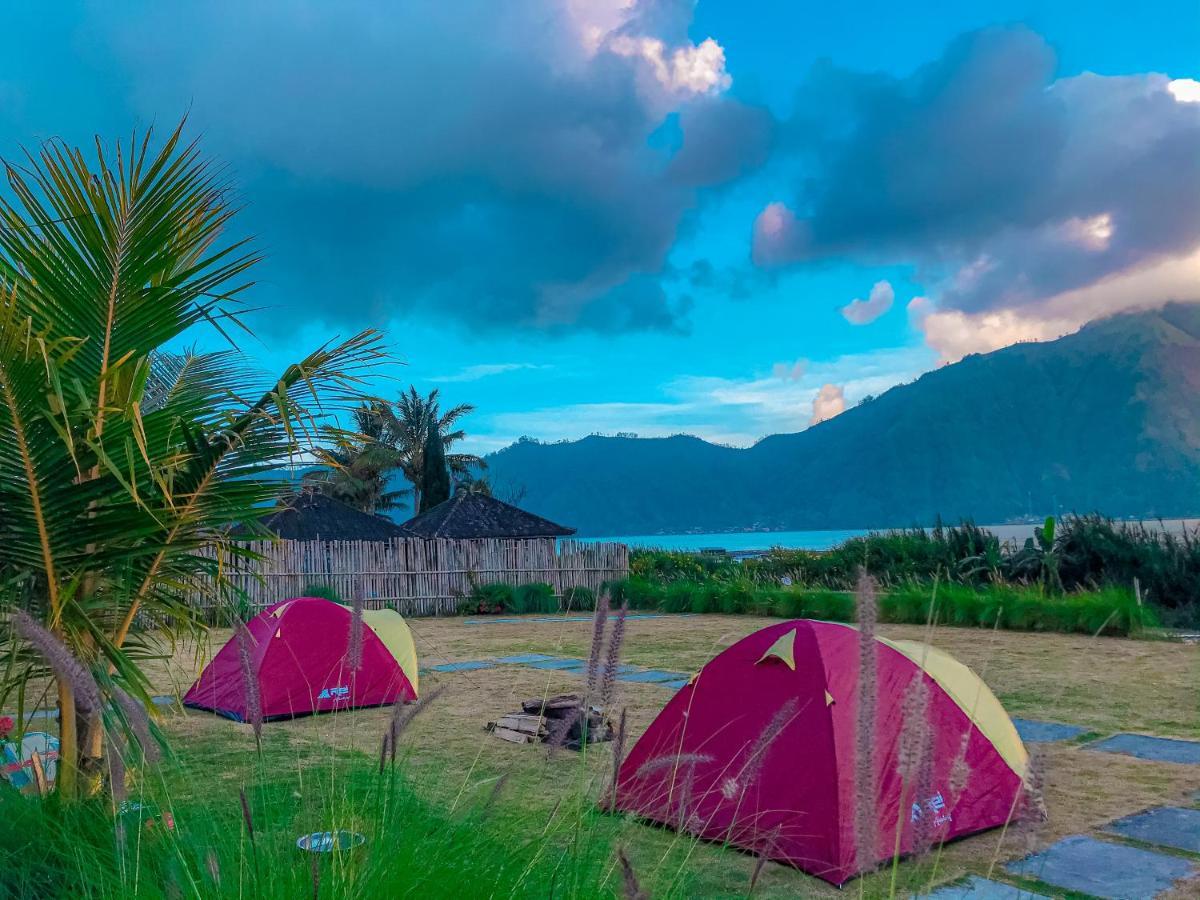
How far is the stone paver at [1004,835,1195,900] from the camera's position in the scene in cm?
Answer: 335

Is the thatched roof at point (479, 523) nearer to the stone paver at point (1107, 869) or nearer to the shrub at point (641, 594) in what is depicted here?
the shrub at point (641, 594)

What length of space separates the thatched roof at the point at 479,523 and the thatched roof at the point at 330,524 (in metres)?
0.83

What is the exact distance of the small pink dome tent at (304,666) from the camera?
23.4 feet

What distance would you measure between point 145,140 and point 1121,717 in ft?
23.7

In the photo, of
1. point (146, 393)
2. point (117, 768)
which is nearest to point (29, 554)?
point (146, 393)

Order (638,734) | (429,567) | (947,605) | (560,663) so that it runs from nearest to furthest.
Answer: (638,734) < (560,663) < (947,605) < (429,567)

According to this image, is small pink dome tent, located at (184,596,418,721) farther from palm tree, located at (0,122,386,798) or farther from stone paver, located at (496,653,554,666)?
palm tree, located at (0,122,386,798)

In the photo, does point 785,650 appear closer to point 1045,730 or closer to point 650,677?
point 1045,730

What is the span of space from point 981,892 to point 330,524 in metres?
19.2

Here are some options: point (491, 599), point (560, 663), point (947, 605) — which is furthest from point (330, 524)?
point (947, 605)

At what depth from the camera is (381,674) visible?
24.8 feet

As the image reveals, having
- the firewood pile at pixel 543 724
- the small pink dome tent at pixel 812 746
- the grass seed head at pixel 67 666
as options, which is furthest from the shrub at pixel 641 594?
the grass seed head at pixel 67 666

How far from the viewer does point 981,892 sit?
331cm

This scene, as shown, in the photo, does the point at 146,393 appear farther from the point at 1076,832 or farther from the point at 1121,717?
the point at 1121,717
